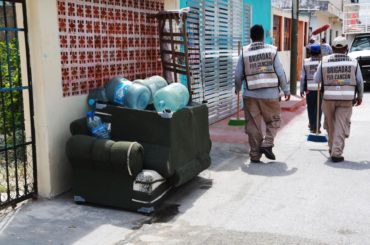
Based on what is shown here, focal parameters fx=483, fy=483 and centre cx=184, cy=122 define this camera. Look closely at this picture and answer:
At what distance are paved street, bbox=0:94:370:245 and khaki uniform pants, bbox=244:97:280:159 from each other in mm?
342

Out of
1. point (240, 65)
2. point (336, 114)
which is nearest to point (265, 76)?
point (240, 65)

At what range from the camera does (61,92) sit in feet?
17.1

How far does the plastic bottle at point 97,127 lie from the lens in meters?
5.07

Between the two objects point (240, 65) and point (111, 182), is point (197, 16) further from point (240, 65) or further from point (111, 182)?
point (111, 182)

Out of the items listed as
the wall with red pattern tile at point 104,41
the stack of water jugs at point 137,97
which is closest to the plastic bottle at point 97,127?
the stack of water jugs at point 137,97

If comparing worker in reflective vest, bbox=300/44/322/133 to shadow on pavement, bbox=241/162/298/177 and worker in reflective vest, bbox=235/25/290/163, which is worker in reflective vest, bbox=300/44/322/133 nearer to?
worker in reflective vest, bbox=235/25/290/163

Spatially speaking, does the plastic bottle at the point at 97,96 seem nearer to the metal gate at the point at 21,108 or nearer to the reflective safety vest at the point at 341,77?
the metal gate at the point at 21,108

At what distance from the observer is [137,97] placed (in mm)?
5312

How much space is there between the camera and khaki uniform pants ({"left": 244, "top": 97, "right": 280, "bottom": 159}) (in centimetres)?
673

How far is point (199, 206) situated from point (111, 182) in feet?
3.20

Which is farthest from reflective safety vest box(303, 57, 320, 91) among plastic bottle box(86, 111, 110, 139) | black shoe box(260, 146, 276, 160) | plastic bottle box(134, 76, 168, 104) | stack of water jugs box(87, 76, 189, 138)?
plastic bottle box(86, 111, 110, 139)

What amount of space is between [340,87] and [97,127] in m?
3.56

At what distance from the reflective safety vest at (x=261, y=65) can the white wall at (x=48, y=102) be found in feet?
8.24

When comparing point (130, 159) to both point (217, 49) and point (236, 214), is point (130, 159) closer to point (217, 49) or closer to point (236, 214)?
point (236, 214)
